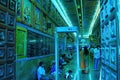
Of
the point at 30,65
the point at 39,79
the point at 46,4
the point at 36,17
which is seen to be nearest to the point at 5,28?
the point at 30,65

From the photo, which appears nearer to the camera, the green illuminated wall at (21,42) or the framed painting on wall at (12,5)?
the framed painting on wall at (12,5)

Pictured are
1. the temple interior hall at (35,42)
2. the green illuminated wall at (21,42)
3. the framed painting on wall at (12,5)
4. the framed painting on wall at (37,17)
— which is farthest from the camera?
the framed painting on wall at (37,17)

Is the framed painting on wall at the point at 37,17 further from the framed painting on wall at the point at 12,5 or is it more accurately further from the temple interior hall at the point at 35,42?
the framed painting on wall at the point at 12,5

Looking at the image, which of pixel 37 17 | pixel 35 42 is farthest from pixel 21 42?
pixel 37 17

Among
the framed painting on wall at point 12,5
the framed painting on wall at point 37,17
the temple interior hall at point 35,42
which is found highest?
the framed painting on wall at point 37,17

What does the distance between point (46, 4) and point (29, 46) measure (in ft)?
22.1

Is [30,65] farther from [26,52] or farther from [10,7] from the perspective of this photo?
[10,7]

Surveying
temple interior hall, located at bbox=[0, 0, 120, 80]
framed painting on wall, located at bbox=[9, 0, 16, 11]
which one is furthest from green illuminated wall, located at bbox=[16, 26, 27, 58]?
framed painting on wall, located at bbox=[9, 0, 16, 11]

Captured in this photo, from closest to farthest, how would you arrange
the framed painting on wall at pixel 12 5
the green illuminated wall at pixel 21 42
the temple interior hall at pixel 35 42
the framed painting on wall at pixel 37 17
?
1. the temple interior hall at pixel 35 42
2. the framed painting on wall at pixel 12 5
3. the green illuminated wall at pixel 21 42
4. the framed painting on wall at pixel 37 17

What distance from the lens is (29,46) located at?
13398mm

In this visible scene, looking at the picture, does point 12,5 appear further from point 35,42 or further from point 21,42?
point 35,42

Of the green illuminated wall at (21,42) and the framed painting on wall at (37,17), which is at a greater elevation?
the framed painting on wall at (37,17)

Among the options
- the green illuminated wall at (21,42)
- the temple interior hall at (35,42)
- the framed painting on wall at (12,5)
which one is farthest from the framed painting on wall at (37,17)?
the framed painting on wall at (12,5)

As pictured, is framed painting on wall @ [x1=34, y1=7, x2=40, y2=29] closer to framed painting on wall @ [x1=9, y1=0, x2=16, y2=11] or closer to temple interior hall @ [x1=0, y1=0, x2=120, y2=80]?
temple interior hall @ [x1=0, y1=0, x2=120, y2=80]
